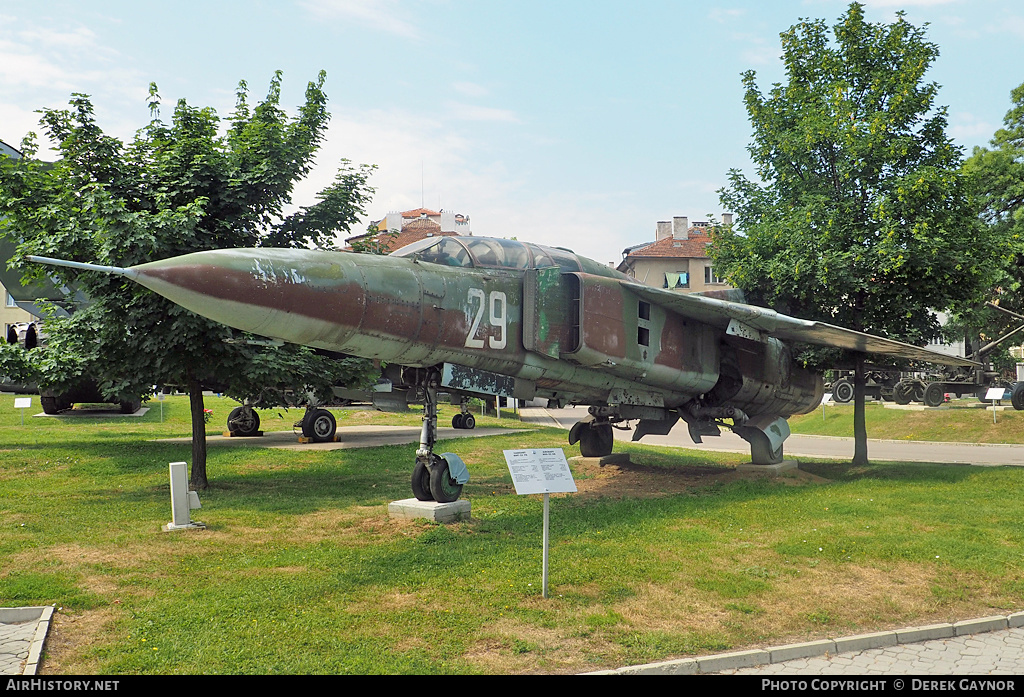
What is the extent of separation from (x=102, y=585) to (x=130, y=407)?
2073cm

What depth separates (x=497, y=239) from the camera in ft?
31.1

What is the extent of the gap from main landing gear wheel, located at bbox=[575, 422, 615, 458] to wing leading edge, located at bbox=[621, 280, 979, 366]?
3972 mm

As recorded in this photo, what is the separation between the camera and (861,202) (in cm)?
1362

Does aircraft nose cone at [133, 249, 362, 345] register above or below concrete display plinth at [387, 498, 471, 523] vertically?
above

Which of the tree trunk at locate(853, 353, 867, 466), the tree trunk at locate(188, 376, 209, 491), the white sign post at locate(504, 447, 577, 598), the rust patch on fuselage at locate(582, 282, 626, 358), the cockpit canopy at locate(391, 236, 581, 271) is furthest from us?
the tree trunk at locate(853, 353, 867, 466)

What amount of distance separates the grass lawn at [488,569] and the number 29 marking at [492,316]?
2206 millimetres

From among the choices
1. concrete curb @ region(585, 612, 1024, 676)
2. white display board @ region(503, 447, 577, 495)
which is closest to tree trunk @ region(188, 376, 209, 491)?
Result: white display board @ region(503, 447, 577, 495)

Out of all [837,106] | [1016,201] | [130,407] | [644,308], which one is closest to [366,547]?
[644,308]

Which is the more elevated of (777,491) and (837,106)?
(837,106)

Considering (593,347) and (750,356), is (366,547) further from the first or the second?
(750,356)

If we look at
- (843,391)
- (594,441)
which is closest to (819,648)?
(594,441)

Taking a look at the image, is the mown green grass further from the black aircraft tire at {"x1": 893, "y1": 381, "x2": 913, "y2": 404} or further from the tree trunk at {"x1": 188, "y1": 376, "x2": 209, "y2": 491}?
the tree trunk at {"x1": 188, "y1": 376, "x2": 209, "y2": 491}

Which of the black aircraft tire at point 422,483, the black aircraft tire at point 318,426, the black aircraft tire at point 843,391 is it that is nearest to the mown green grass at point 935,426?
the black aircraft tire at point 843,391

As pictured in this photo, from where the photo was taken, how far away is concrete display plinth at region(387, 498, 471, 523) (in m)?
9.07
